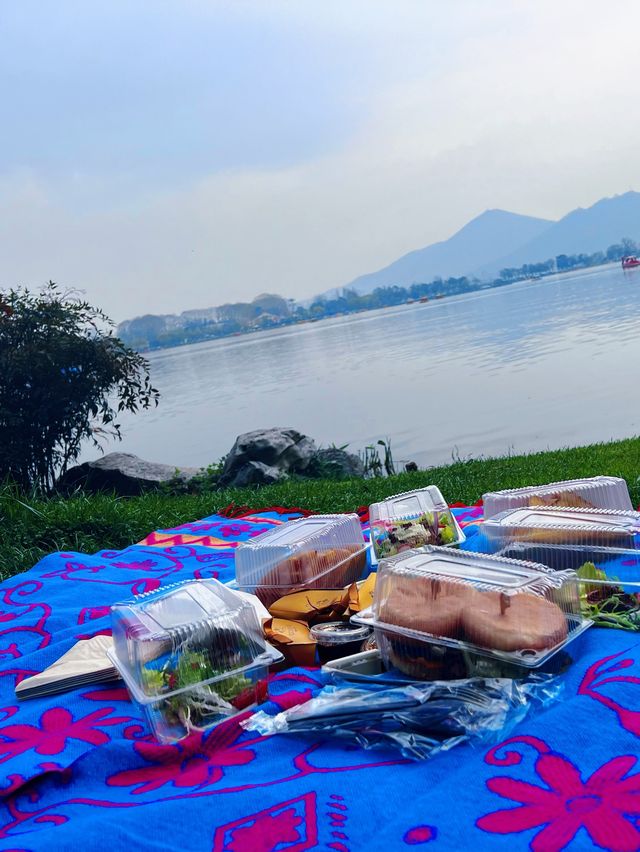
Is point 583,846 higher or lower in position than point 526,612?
lower

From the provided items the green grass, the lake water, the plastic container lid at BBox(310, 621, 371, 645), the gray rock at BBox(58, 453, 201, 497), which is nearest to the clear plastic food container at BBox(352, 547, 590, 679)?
the plastic container lid at BBox(310, 621, 371, 645)

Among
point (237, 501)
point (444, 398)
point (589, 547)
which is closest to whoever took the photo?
point (589, 547)

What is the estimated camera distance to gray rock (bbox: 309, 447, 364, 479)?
32.7 feet

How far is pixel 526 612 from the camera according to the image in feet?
7.55

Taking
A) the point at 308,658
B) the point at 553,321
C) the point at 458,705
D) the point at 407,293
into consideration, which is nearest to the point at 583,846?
the point at 458,705

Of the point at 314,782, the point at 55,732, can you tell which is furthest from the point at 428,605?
the point at 55,732

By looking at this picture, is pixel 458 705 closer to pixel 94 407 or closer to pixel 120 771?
pixel 120 771

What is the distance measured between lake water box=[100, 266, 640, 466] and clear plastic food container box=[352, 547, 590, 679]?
8035mm

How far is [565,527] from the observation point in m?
3.06

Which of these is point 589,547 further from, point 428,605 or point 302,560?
point 302,560

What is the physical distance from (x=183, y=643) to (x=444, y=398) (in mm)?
13755

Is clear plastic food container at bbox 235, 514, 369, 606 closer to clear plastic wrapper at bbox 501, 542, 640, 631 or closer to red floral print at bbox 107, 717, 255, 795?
clear plastic wrapper at bbox 501, 542, 640, 631

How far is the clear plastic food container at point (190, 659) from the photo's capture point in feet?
7.66

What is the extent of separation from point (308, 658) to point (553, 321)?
92.7 ft
